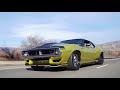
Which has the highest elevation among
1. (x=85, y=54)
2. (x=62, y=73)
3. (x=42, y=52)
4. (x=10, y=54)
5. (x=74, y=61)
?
(x=42, y=52)

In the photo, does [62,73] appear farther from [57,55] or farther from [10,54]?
[10,54]

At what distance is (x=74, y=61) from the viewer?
945 centimetres

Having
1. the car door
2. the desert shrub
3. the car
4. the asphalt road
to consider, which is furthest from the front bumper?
the desert shrub

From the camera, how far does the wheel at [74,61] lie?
9.25m

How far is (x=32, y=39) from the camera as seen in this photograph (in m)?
30.6

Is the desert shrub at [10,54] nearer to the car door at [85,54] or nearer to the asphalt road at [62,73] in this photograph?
the car door at [85,54]

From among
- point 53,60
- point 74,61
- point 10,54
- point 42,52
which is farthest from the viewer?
point 10,54

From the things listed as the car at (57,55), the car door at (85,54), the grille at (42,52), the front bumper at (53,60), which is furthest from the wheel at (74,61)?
the grille at (42,52)

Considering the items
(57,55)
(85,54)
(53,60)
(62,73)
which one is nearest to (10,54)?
(85,54)

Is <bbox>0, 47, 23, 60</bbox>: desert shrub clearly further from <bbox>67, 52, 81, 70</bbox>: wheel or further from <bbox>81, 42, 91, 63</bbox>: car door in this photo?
<bbox>67, 52, 81, 70</bbox>: wheel

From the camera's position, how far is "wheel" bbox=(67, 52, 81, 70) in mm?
9248

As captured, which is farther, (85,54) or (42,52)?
(85,54)
